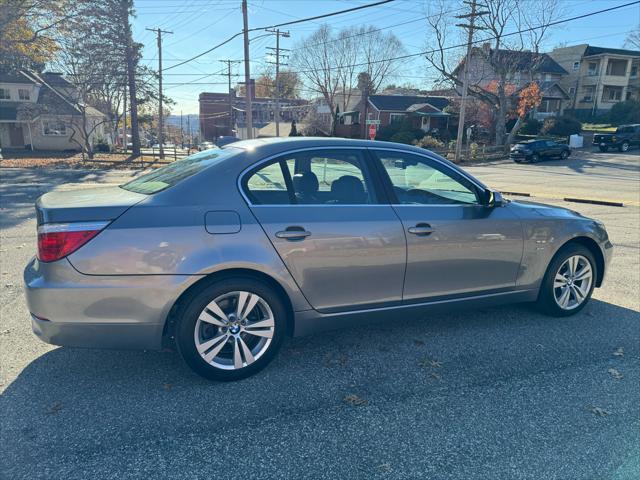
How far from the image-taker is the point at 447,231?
3.54 metres

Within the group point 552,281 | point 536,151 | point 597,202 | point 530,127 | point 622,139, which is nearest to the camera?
point 552,281

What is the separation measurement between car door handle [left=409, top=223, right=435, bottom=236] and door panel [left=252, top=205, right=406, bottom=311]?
11 centimetres

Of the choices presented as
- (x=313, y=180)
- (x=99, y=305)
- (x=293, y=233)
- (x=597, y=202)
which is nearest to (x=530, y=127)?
(x=597, y=202)

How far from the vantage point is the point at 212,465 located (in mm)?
2332

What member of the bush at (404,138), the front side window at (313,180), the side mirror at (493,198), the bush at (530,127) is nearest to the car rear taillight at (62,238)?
the front side window at (313,180)

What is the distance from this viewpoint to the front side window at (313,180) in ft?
10.3

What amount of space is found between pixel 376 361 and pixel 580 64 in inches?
2716

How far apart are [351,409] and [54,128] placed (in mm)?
43583

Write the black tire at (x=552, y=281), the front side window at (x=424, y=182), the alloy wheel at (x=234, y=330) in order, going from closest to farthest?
the alloy wheel at (x=234, y=330)
the front side window at (x=424, y=182)
the black tire at (x=552, y=281)

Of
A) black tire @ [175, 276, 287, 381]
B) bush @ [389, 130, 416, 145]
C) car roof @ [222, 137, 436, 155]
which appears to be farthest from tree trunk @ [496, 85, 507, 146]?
black tire @ [175, 276, 287, 381]

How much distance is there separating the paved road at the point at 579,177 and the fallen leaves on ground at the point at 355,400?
12.5 meters

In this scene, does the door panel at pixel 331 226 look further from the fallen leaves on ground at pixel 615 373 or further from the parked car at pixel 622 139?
the parked car at pixel 622 139

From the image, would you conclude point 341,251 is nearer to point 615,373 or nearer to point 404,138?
point 615,373

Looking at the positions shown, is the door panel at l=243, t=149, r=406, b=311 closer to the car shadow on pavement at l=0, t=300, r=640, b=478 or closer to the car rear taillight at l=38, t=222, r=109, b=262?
the car shadow on pavement at l=0, t=300, r=640, b=478
